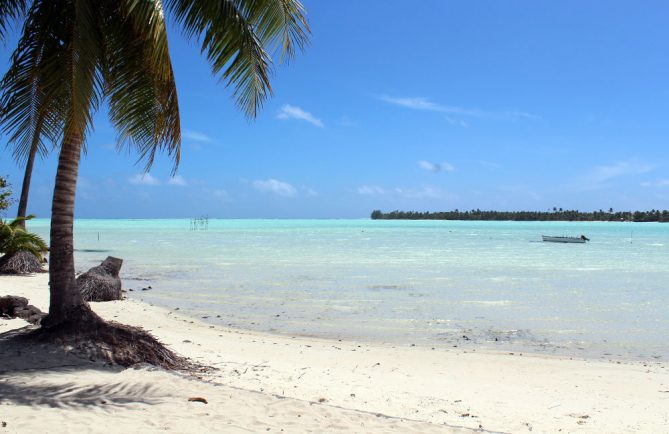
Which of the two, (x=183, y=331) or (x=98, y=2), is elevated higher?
(x=98, y=2)

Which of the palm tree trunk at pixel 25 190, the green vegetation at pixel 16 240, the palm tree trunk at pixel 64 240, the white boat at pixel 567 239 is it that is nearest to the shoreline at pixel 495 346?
the palm tree trunk at pixel 64 240

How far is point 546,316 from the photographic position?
46.6 feet

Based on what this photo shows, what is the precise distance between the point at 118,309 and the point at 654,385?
34.9ft

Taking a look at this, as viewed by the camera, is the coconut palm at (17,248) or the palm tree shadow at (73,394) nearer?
the palm tree shadow at (73,394)

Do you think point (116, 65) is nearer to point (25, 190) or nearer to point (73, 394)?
point (73, 394)

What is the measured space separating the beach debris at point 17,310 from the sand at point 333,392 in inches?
11.7

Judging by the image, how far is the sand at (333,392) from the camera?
207 inches

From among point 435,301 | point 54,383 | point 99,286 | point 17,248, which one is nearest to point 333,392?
point 54,383

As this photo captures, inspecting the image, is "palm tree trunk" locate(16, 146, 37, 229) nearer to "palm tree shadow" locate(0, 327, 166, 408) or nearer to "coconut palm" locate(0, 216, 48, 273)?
"coconut palm" locate(0, 216, 48, 273)

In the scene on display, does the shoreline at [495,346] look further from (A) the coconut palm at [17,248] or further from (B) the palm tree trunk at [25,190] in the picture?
(B) the palm tree trunk at [25,190]

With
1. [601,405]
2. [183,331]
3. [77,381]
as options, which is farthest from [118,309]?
[601,405]

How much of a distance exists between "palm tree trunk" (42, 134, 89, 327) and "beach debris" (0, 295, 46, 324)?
7.35 ft

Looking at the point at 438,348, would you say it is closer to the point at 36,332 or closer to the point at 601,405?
the point at 601,405

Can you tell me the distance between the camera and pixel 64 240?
7738 mm
